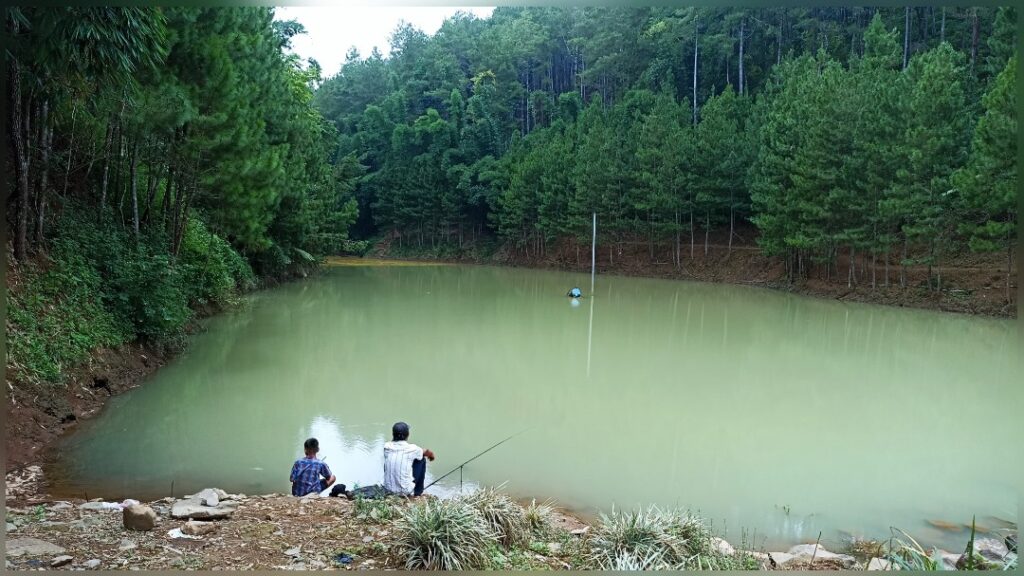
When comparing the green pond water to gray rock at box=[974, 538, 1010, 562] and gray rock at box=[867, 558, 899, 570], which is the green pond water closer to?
gray rock at box=[974, 538, 1010, 562]

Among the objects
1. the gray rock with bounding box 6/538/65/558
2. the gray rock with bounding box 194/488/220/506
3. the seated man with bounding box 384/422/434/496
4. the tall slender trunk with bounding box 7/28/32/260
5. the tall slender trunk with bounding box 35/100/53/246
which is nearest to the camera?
the gray rock with bounding box 6/538/65/558

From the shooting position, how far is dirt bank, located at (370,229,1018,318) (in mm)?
19750

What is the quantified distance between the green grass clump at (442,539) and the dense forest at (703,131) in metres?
15.9

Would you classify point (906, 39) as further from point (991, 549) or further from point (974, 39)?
point (991, 549)

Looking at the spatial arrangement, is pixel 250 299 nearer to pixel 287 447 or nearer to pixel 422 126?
pixel 287 447

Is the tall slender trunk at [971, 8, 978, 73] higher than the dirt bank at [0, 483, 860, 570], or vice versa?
the tall slender trunk at [971, 8, 978, 73]

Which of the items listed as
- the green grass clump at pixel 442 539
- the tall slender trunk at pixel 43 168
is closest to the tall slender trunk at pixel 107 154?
the tall slender trunk at pixel 43 168

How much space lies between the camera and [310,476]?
5547 mm

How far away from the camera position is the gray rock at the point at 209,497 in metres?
5.04

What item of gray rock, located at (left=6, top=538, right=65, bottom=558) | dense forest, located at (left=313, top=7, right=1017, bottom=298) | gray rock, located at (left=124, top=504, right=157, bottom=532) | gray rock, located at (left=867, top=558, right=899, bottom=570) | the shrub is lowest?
gray rock, located at (left=867, top=558, right=899, bottom=570)

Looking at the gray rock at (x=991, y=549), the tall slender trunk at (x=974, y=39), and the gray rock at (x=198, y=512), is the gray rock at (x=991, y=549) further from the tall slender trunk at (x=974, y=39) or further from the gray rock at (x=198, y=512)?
the tall slender trunk at (x=974, y=39)

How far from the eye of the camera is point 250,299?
19469 mm

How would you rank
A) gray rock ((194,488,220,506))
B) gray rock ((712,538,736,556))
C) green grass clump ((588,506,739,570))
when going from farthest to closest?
1. gray rock ((194,488,220,506))
2. gray rock ((712,538,736,556))
3. green grass clump ((588,506,739,570))

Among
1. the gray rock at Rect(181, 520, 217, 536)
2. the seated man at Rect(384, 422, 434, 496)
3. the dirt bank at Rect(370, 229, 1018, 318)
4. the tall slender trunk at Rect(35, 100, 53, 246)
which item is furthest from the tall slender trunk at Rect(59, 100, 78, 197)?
the dirt bank at Rect(370, 229, 1018, 318)
